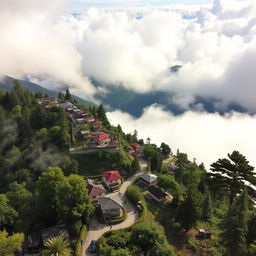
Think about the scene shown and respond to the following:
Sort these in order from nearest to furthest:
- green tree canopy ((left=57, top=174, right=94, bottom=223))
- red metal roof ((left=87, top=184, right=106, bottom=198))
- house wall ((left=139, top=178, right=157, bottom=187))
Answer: green tree canopy ((left=57, top=174, right=94, bottom=223))
red metal roof ((left=87, top=184, right=106, bottom=198))
house wall ((left=139, top=178, right=157, bottom=187))

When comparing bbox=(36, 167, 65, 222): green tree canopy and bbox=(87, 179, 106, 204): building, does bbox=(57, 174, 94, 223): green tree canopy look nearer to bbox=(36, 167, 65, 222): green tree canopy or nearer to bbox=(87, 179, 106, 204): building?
bbox=(36, 167, 65, 222): green tree canopy

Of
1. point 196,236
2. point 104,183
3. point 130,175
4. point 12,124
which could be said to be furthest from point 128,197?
point 12,124

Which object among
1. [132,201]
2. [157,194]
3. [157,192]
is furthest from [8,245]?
[157,192]

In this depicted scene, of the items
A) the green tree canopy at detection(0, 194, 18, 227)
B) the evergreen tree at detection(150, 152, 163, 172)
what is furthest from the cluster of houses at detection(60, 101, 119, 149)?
the green tree canopy at detection(0, 194, 18, 227)

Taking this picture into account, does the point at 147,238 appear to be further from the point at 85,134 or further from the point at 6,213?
the point at 85,134

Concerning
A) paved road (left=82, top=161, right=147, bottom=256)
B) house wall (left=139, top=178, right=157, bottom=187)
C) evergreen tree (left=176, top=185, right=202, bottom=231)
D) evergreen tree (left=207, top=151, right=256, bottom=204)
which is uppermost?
evergreen tree (left=207, top=151, right=256, bottom=204)

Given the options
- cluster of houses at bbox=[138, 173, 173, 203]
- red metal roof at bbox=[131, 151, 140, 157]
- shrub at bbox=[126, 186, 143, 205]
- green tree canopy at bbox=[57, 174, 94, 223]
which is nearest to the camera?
green tree canopy at bbox=[57, 174, 94, 223]

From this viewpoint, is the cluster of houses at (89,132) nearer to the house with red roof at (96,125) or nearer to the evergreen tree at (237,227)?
the house with red roof at (96,125)
